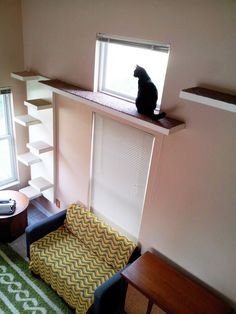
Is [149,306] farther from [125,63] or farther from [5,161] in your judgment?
[5,161]

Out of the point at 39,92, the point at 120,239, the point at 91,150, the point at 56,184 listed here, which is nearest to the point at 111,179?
the point at 91,150

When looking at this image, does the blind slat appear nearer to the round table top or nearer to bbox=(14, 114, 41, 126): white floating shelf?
bbox=(14, 114, 41, 126): white floating shelf

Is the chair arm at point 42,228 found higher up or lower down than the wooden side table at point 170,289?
lower down

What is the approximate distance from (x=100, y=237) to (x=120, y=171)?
779 millimetres

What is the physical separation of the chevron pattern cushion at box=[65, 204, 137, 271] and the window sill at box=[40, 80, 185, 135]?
1230 mm

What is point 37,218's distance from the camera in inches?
151

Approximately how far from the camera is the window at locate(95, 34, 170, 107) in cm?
218

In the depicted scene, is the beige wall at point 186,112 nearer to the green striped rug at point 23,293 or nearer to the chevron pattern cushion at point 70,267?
the chevron pattern cushion at point 70,267

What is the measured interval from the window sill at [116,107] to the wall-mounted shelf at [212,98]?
0.29 meters

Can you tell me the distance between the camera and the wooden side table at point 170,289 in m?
2.14

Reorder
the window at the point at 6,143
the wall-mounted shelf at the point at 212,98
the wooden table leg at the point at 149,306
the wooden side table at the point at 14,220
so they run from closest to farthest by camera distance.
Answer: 1. the wall-mounted shelf at the point at 212,98
2. the wooden table leg at the point at 149,306
3. the wooden side table at the point at 14,220
4. the window at the point at 6,143

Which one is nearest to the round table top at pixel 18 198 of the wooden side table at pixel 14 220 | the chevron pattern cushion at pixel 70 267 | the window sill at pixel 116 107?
the wooden side table at pixel 14 220

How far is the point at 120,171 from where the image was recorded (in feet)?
8.93

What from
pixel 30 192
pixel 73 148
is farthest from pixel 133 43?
pixel 30 192
